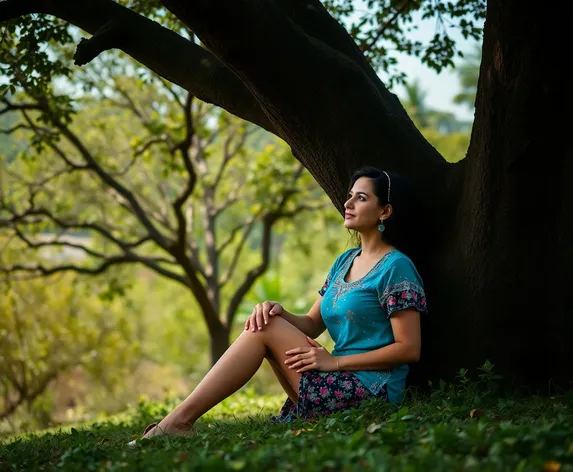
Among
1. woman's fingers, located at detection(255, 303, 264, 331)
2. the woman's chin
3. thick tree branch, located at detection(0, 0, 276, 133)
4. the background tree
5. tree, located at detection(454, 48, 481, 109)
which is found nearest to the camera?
woman's fingers, located at detection(255, 303, 264, 331)

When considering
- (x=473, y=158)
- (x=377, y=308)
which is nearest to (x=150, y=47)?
(x=473, y=158)

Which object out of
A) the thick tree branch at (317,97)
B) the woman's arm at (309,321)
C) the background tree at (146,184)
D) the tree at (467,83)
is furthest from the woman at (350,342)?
the tree at (467,83)

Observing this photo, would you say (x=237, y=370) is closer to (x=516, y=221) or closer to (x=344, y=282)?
(x=344, y=282)

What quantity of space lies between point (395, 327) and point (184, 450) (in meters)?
1.48

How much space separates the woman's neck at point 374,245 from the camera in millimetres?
4641

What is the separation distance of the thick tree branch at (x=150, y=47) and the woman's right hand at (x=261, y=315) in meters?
1.75

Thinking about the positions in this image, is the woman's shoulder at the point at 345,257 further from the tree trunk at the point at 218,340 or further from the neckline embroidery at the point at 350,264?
the tree trunk at the point at 218,340

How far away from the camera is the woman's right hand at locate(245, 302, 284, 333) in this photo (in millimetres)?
4414

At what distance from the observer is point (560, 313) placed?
4.54 meters

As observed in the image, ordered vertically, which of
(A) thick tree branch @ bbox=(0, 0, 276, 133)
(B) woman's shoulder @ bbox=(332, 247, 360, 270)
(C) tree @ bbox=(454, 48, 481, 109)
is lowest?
(B) woman's shoulder @ bbox=(332, 247, 360, 270)

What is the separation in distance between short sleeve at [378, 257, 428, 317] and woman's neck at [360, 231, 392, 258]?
236 millimetres

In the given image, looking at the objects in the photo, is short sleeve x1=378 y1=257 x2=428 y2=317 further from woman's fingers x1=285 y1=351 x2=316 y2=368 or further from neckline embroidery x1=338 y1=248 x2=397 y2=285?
woman's fingers x1=285 y1=351 x2=316 y2=368

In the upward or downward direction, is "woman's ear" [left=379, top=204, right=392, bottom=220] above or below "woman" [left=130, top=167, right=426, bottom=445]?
above

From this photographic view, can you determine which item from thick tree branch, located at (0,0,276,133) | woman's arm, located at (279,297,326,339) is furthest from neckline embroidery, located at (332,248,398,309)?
thick tree branch, located at (0,0,276,133)
